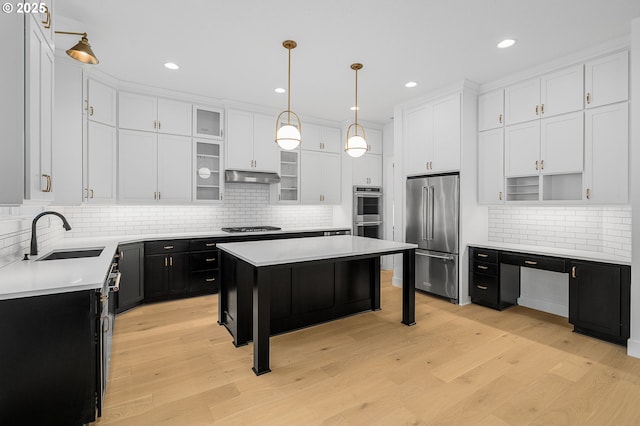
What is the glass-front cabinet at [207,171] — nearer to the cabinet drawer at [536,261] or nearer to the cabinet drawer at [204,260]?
the cabinet drawer at [204,260]

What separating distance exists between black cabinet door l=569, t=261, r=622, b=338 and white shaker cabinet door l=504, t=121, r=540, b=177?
1222 mm

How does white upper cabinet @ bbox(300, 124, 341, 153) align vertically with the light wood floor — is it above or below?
above

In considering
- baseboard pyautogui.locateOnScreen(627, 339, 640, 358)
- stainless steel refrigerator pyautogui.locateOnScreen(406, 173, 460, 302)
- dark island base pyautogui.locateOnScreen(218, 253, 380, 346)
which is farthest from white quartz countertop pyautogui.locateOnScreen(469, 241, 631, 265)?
dark island base pyautogui.locateOnScreen(218, 253, 380, 346)

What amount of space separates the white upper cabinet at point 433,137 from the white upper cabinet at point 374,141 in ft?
4.28

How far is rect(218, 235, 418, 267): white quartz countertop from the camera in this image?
2622 millimetres

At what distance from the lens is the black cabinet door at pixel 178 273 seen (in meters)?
4.35

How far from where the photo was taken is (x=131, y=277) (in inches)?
157

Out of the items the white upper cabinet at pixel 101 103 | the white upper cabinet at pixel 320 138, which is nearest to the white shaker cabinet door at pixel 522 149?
the white upper cabinet at pixel 320 138

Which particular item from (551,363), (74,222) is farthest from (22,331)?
(551,363)

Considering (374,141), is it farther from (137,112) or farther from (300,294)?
(137,112)

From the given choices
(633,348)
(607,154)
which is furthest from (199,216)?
(633,348)

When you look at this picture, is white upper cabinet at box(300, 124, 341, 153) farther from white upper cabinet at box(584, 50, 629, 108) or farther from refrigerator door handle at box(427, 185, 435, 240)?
white upper cabinet at box(584, 50, 629, 108)

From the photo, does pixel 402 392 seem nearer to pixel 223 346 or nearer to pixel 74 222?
pixel 223 346

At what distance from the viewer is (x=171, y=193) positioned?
15.3 feet
